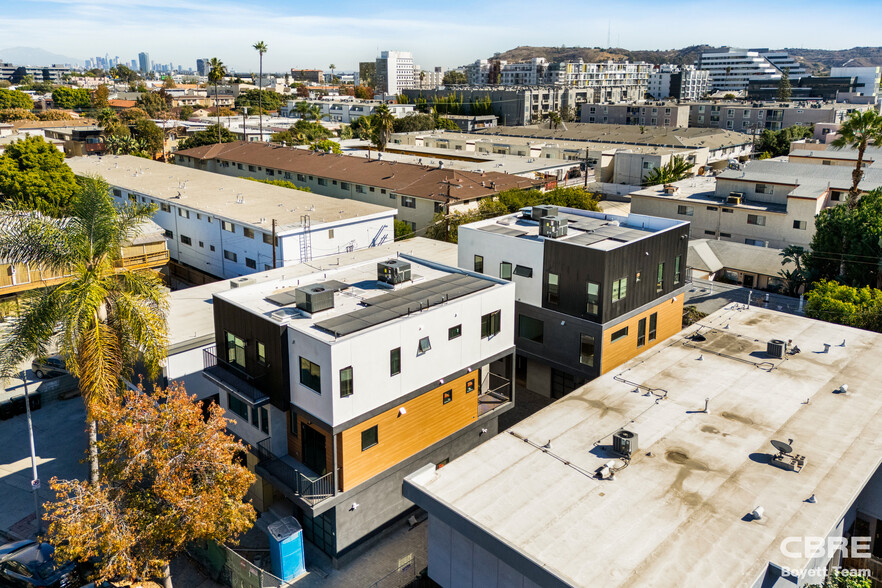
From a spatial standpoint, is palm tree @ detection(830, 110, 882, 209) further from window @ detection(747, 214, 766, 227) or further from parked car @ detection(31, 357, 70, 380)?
parked car @ detection(31, 357, 70, 380)

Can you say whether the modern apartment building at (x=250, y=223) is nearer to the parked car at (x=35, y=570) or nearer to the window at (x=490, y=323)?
the window at (x=490, y=323)

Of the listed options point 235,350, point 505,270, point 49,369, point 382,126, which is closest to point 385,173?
point 382,126

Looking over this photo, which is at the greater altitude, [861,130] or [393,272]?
[861,130]

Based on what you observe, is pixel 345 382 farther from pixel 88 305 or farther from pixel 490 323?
pixel 88 305

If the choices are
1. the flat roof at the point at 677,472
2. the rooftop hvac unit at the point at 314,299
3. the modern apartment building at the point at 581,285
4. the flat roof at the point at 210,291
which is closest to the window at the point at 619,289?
the modern apartment building at the point at 581,285

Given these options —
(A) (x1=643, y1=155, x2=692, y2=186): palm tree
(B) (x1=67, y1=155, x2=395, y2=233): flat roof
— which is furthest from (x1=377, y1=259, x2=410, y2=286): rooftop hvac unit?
(A) (x1=643, y1=155, x2=692, y2=186): palm tree

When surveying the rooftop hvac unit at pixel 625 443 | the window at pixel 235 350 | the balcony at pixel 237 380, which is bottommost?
the rooftop hvac unit at pixel 625 443
